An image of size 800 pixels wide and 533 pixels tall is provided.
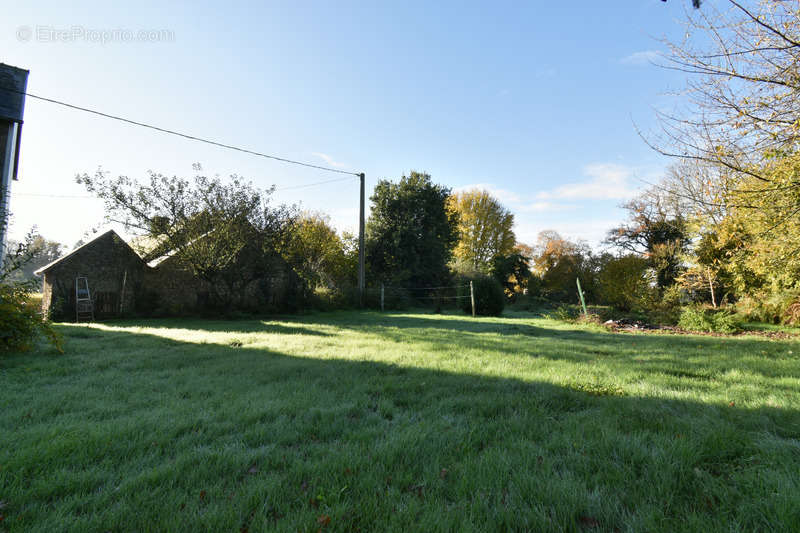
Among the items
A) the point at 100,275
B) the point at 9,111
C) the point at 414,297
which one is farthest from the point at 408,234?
the point at 9,111

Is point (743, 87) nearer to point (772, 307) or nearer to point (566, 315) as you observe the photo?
point (566, 315)

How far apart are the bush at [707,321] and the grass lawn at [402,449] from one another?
8496 millimetres

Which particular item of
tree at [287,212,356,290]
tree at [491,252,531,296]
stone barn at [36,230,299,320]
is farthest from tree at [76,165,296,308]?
tree at [491,252,531,296]

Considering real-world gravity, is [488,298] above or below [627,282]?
below

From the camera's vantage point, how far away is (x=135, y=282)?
1491cm

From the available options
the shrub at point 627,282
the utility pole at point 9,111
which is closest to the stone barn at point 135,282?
the utility pole at point 9,111

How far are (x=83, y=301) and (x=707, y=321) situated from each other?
74.4 ft

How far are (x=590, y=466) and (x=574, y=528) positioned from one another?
583mm

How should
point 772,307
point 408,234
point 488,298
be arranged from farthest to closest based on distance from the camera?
point 408,234 < point 488,298 < point 772,307

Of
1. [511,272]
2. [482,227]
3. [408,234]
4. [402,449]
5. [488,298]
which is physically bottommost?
[402,449]

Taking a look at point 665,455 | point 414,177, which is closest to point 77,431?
point 665,455

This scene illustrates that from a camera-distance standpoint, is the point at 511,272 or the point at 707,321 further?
the point at 511,272

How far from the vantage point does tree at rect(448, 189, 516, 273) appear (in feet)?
109

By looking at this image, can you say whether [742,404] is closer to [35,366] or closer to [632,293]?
[35,366]
